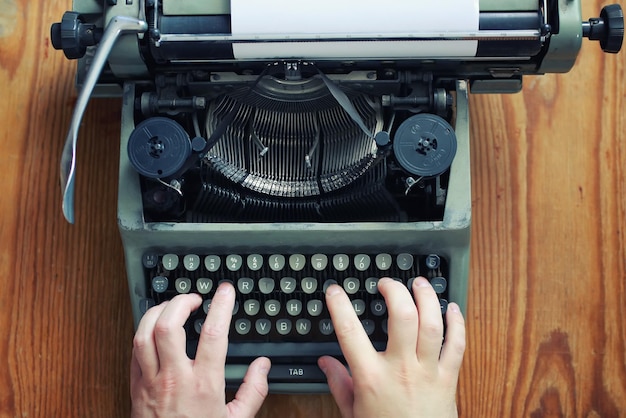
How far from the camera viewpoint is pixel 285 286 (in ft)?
5.49

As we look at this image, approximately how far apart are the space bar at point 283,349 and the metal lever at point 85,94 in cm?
44

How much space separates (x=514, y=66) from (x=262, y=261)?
24.6 inches

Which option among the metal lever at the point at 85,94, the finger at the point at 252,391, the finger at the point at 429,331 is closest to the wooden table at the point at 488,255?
the finger at the point at 252,391

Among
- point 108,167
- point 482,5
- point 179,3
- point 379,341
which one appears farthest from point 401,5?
point 108,167

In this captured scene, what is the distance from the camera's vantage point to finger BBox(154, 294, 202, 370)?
62.2 inches

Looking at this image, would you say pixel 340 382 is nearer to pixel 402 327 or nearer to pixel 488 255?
pixel 402 327

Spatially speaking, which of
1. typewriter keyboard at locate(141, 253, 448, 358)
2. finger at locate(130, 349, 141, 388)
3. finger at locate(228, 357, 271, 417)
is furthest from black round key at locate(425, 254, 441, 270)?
finger at locate(130, 349, 141, 388)

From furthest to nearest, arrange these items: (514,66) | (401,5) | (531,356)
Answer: (531,356) < (514,66) < (401,5)

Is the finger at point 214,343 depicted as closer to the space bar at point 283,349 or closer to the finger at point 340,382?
the space bar at point 283,349

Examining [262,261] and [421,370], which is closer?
[421,370]

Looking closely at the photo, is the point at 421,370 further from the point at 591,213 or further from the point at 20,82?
the point at 20,82

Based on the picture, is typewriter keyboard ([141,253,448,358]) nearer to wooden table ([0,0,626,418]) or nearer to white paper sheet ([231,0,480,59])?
wooden table ([0,0,626,418])

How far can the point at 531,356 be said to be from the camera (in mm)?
1848

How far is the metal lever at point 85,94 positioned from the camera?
1.45 meters
